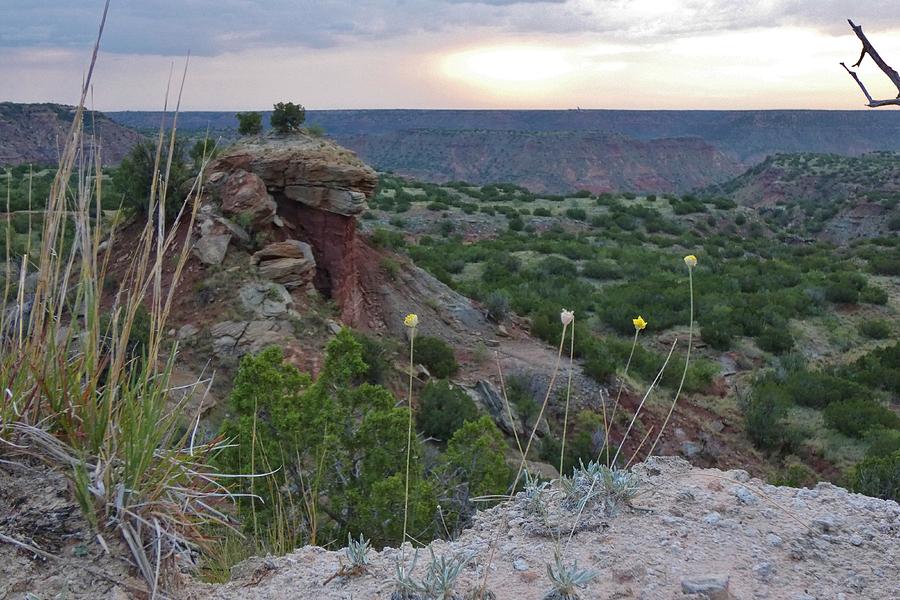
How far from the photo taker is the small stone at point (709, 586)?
8.20ft

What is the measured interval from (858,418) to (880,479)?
5.70m

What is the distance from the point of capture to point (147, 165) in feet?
37.7

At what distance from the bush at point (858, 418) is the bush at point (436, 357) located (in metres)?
6.35

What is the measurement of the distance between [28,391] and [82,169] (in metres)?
0.80

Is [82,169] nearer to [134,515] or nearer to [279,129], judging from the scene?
[134,515]

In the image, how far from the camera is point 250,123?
13211 millimetres

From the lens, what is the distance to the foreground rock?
8.61 ft

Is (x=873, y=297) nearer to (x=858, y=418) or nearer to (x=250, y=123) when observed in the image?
(x=858, y=418)

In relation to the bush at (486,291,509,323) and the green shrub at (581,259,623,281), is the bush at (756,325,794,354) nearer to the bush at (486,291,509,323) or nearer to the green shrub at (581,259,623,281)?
the bush at (486,291,509,323)

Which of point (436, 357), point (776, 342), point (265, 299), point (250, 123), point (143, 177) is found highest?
point (250, 123)

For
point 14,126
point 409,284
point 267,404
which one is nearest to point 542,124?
point 14,126

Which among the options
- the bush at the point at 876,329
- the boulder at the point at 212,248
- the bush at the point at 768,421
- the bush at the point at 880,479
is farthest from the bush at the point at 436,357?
the bush at the point at 876,329

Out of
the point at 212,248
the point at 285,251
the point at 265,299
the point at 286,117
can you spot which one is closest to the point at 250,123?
the point at 286,117

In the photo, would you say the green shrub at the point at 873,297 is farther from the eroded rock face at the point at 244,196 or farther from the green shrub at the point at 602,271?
the eroded rock face at the point at 244,196
